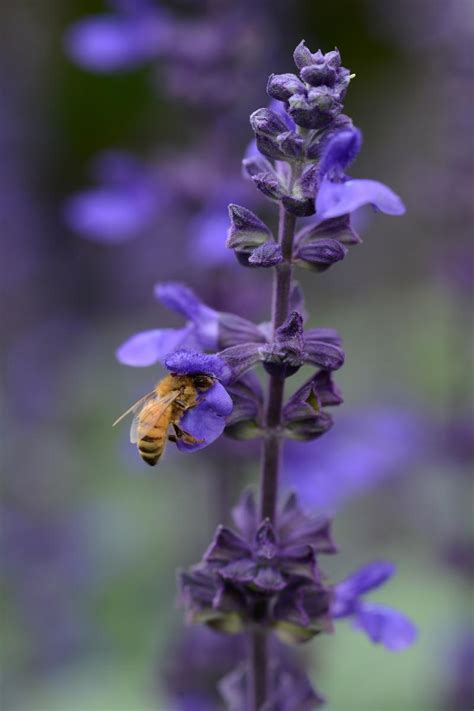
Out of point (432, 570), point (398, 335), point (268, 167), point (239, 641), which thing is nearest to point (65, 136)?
point (398, 335)

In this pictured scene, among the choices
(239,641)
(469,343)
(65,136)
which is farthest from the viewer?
(65,136)

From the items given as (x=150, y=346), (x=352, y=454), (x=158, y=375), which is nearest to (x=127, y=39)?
(x=352, y=454)

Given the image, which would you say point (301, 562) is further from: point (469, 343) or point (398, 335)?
point (398, 335)

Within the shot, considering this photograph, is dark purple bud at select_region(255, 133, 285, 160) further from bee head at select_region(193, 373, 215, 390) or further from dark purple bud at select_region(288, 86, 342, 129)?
bee head at select_region(193, 373, 215, 390)

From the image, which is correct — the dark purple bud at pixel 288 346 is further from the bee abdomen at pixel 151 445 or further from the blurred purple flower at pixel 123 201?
the blurred purple flower at pixel 123 201

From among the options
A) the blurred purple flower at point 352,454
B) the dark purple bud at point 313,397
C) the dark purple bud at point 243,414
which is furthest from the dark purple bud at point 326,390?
the blurred purple flower at point 352,454

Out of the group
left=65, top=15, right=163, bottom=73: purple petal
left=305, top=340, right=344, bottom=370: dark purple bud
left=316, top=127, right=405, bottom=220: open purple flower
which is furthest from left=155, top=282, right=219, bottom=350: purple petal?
left=65, top=15, right=163, bottom=73: purple petal

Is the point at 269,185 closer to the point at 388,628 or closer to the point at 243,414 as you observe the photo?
the point at 243,414
